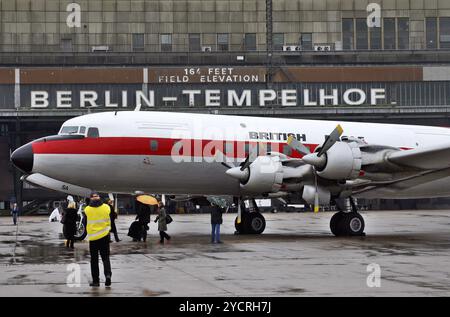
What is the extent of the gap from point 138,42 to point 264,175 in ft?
232

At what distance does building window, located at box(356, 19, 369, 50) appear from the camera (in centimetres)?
9794

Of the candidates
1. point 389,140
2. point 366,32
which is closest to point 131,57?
point 366,32

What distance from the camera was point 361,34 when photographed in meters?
98.2

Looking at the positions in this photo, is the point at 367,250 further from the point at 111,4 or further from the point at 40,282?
the point at 111,4

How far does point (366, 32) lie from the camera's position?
98062 millimetres

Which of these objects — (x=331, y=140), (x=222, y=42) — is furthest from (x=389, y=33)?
(x=331, y=140)

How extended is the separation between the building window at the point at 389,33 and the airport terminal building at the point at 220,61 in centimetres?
13

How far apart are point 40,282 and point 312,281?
591 cm

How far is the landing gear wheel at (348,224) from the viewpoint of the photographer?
30.5 meters

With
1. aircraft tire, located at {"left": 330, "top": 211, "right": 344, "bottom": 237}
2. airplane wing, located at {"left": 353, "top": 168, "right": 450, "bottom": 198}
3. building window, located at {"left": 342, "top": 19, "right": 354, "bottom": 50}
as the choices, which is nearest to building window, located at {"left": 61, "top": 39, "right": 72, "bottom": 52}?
building window, located at {"left": 342, "top": 19, "right": 354, "bottom": 50}

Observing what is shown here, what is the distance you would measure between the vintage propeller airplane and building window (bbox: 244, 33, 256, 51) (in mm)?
65915

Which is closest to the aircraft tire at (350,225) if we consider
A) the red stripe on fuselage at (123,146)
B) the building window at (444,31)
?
the red stripe on fuselage at (123,146)

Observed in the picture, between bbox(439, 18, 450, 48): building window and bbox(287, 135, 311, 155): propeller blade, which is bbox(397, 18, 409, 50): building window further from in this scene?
bbox(287, 135, 311, 155): propeller blade

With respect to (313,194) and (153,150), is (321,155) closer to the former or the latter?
(313,194)
